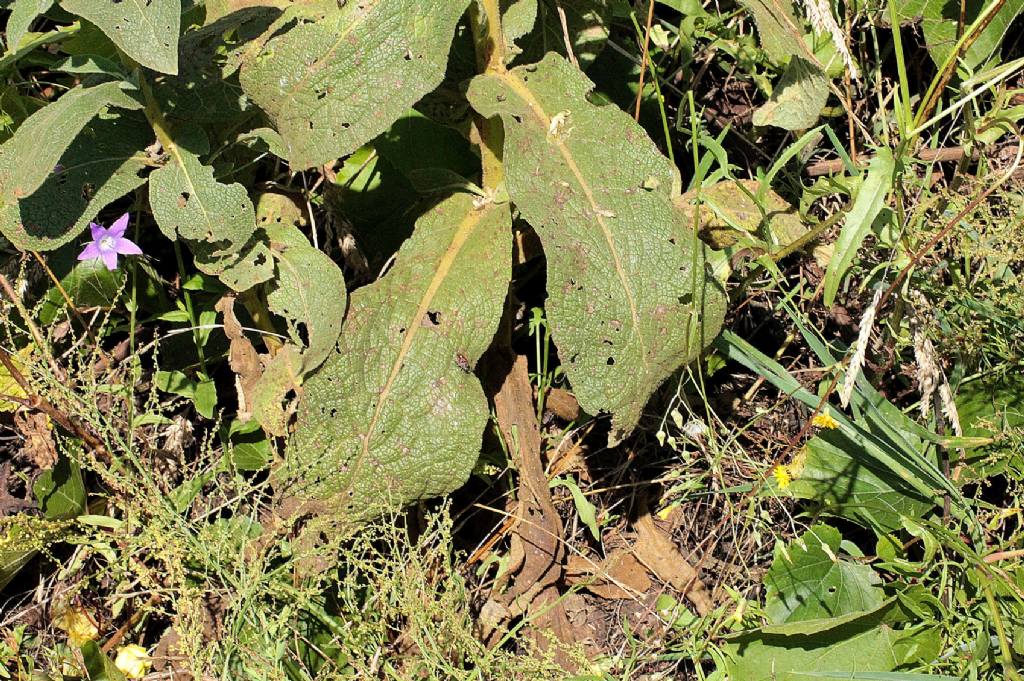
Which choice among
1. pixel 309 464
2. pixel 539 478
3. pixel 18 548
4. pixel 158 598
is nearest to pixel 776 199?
pixel 539 478

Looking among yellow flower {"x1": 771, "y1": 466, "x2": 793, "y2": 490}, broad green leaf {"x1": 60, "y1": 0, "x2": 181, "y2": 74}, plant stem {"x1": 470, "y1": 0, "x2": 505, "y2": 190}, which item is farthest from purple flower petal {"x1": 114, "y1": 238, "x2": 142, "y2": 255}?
yellow flower {"x1": 771, "y1": 466, "x2": 793, "y2": 490}

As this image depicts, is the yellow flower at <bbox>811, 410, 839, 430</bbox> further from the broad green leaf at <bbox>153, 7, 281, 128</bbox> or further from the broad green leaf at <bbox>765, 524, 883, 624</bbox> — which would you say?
the broad green leaf at <bbox>153, 7, 281, 128</bbox>

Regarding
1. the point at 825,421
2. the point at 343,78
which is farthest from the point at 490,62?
the point at 825,421

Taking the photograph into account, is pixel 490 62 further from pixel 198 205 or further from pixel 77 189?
pixel 77 189

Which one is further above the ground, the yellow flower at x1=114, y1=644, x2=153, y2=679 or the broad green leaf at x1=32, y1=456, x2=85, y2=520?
the broad green leaf at x1=32, y1=456, x2=85, y2=520

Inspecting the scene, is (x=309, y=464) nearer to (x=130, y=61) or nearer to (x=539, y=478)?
(x=539, y=478)

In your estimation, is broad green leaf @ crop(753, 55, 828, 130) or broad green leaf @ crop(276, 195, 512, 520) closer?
broad green leaf @ crop(276, 195, 512, 520)

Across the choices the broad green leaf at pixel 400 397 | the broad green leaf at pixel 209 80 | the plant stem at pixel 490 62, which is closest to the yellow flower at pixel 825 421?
the broad green leaf at pixel 400 397

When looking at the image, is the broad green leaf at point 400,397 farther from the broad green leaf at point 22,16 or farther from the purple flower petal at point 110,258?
the broad green leaf at point 22,16
